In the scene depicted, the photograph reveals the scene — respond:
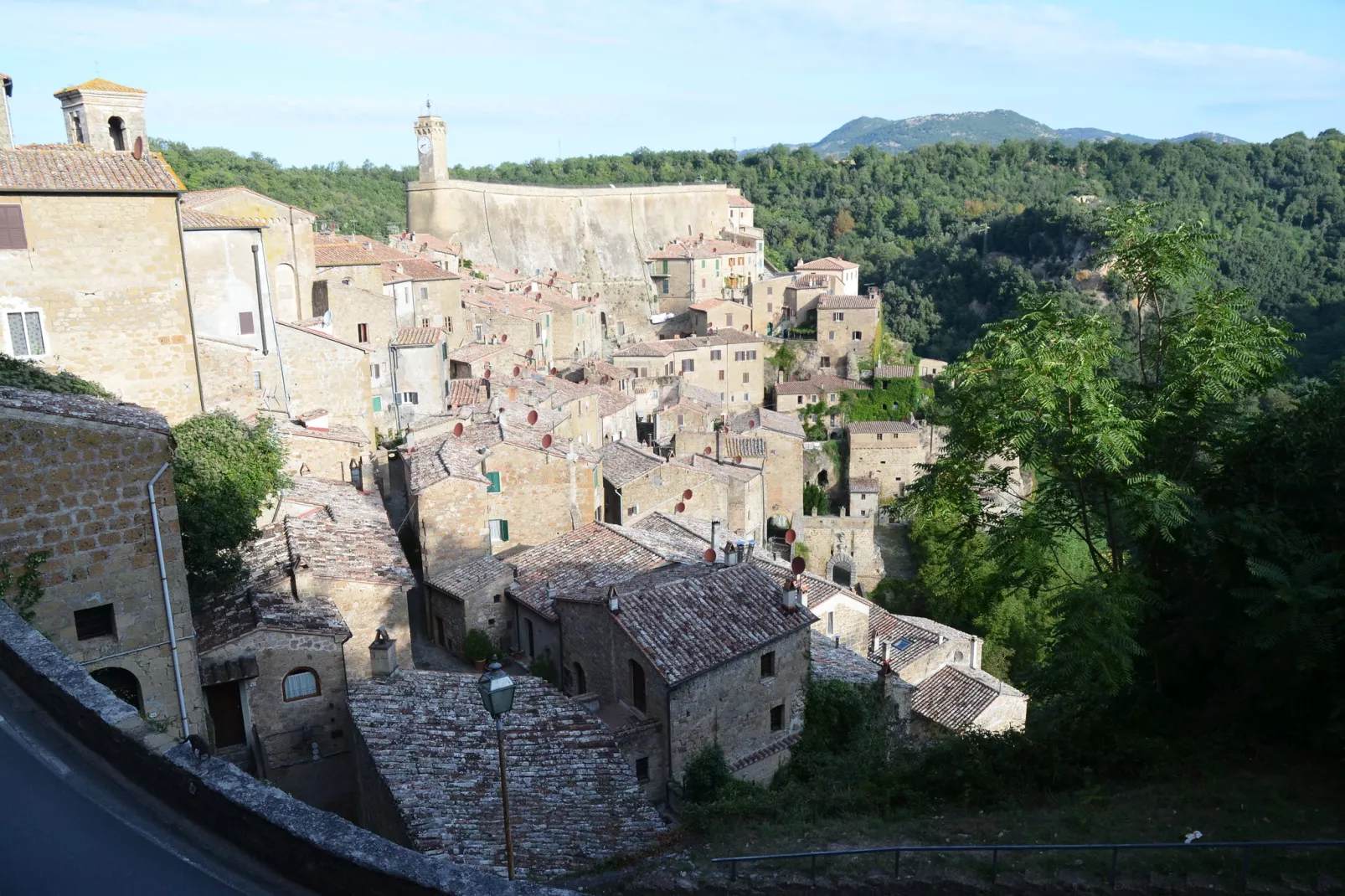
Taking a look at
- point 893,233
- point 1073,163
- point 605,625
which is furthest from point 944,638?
point 1073,163

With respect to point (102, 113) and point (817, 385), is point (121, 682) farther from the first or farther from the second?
point (817, 385)

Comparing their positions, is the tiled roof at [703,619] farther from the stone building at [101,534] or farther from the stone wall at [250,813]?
the stone wall at [250,813]

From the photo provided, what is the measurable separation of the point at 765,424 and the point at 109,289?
92.0 ft

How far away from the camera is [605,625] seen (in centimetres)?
1540

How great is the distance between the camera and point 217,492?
14.2m

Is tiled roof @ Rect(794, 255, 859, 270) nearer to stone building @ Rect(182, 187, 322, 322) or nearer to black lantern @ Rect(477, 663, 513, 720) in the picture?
stone building @ Rect(182, 187, 322, 322)

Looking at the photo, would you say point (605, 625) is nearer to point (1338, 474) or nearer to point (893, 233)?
point (1338, 474)

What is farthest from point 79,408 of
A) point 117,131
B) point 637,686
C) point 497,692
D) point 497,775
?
point 117,131

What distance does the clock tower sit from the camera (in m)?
69.8

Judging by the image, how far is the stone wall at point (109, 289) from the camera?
14492mm

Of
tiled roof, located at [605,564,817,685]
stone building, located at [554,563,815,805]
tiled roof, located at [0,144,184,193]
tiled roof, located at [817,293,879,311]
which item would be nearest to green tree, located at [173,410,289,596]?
tiled roof, located at [0,144,184,193]

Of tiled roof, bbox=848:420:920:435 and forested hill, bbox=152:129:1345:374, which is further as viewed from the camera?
forested hill, bbox=152:129:1345:374

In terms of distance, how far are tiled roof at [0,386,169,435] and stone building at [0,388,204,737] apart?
0.06 ft

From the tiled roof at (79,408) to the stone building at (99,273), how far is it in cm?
557
